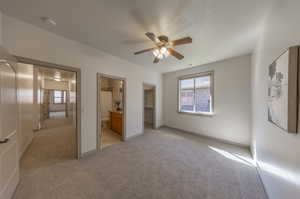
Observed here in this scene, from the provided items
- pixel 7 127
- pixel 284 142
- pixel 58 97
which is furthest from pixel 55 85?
pixel 284 142

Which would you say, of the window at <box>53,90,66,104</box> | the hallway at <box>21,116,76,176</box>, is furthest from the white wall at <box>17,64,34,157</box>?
the window at <box>53,90,66,104</box>

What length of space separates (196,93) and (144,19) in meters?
Answer: 3.59

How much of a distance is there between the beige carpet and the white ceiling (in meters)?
2.75

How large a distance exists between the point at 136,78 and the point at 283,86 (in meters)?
3.70

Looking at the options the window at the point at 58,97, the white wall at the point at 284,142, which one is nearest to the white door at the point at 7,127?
the white wall at the point at 284,142

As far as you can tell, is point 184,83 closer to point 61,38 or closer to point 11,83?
point 61,38

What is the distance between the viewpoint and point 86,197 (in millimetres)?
1604

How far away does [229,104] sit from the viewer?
143 inches

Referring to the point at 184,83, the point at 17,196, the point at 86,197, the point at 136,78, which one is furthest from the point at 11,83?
the point at 184,83

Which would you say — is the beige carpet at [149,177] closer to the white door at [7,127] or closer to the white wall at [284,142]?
the white door at [7,127]

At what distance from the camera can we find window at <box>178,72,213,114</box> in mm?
4197

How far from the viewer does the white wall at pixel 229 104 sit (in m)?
3.34

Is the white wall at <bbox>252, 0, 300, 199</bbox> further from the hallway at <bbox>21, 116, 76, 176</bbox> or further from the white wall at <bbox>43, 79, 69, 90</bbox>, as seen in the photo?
the white wall at <bbox>43, 79, 69, 90</bbox>

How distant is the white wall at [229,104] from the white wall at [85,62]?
241 cm
